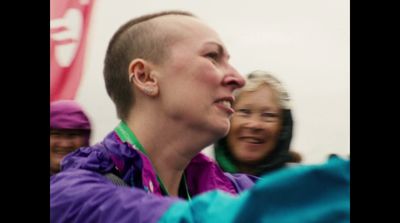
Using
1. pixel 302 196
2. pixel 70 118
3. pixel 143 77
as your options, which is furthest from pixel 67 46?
pixel 302 196

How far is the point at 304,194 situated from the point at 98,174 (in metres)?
0.45

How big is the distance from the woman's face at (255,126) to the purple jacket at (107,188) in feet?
1.33

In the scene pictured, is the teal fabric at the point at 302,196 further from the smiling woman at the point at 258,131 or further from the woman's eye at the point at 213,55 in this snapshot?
the smiling woman at the point at 258,131

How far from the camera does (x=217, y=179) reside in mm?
1347

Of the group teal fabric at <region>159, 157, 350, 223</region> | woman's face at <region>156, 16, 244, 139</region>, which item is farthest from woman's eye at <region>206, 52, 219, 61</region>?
teal fabric at <region>159, 157, 350, 223</region>

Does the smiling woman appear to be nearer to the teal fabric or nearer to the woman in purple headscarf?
the woman in purple headscarf

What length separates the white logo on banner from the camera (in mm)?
2244

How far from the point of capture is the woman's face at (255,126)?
1711mm

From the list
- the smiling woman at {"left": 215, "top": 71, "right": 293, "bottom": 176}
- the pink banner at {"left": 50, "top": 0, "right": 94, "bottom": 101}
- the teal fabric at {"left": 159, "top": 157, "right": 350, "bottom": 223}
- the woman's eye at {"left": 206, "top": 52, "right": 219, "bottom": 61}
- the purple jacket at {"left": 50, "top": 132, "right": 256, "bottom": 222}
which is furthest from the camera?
the pink banner at {"left": 50, "top": 0, "right": 94, "bottom": 101}

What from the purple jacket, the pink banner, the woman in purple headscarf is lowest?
the purple jacket

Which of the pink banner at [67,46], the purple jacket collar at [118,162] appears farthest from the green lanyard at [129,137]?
the pink banner at [67,46]

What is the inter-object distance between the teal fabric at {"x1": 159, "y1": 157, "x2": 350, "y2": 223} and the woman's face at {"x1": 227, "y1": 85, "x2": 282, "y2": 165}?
3.00 ft
